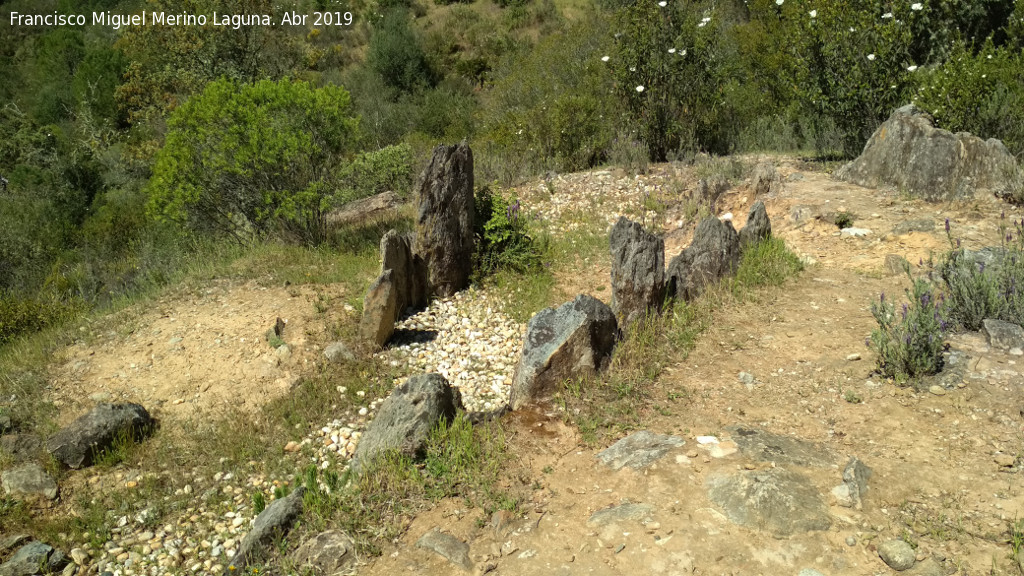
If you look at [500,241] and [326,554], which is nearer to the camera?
[326,554]

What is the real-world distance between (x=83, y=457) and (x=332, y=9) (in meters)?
31.8

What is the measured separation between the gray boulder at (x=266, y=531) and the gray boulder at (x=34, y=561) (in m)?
1.35

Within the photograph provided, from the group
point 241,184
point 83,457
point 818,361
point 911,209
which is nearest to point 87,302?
point 241,184

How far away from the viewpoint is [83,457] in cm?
568

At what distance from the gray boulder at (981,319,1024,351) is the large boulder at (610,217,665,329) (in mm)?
2600

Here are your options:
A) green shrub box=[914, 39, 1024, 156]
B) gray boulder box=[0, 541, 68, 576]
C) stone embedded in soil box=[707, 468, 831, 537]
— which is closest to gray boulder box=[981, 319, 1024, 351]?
stone embedded in soil box=[707, 468, 831, 537]

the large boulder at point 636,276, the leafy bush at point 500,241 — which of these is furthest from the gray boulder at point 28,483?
the large boulder at point 636,276

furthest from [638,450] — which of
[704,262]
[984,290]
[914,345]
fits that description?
[984,290]

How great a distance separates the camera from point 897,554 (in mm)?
3443

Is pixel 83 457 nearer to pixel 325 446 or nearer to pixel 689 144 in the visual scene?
pixel 325 446

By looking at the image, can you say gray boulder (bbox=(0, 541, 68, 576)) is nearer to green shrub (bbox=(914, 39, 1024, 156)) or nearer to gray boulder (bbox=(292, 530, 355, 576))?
gray boulder (bbox=(292, 530, 355, 576))

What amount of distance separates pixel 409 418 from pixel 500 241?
376 centimetres

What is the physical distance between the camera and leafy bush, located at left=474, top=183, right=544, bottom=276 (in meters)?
8.40

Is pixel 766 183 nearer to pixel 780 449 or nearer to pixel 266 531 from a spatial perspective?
pixel 780 449
